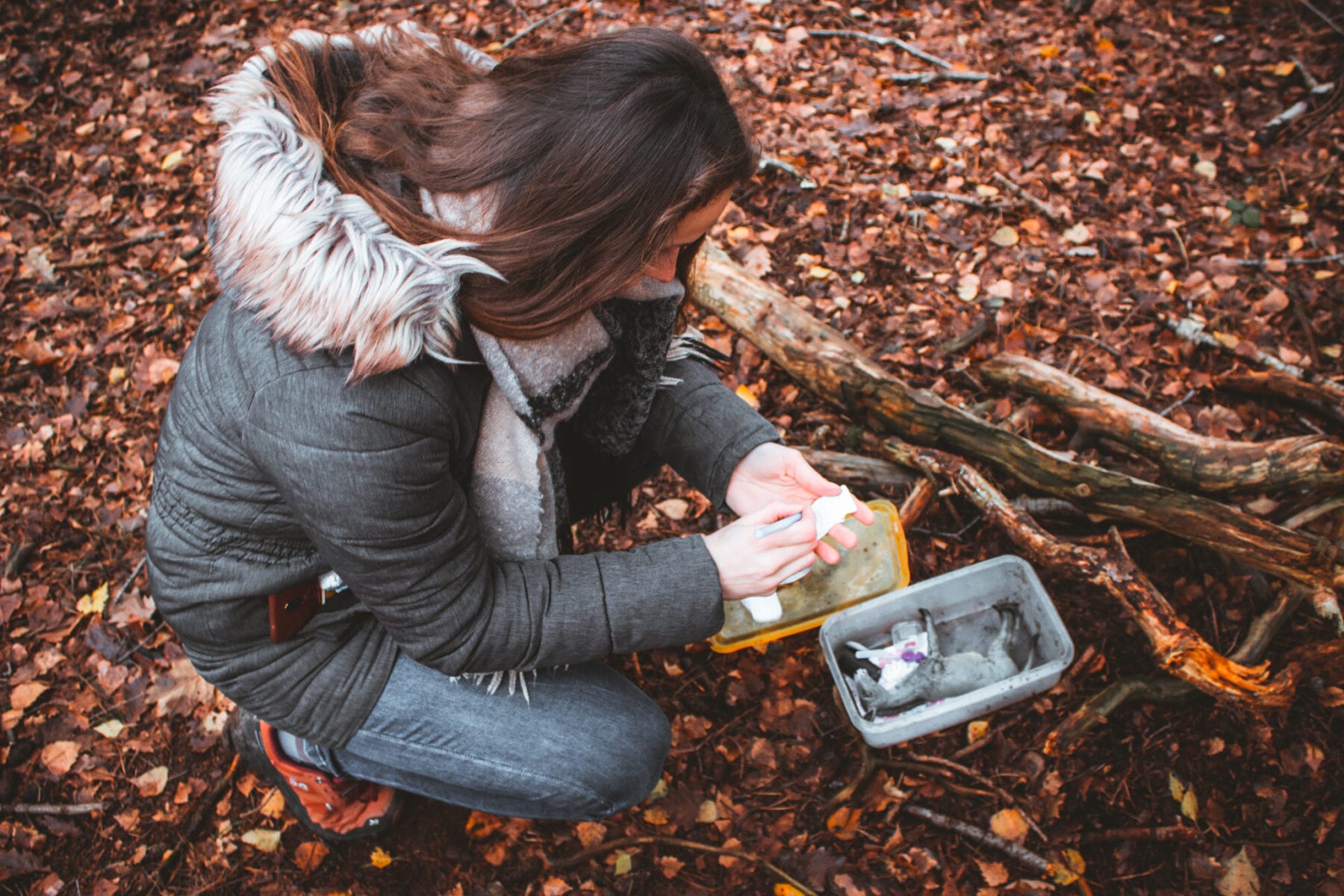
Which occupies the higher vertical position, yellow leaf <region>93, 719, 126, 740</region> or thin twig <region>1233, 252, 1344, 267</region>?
thin twig <region>1233, 252, 1344, 267</region>

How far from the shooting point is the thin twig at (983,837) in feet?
8.01

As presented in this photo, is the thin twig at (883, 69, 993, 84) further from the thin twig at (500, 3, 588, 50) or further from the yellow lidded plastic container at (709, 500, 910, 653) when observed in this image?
the yellow lidded plastic container at (709, 500, 910, 653)

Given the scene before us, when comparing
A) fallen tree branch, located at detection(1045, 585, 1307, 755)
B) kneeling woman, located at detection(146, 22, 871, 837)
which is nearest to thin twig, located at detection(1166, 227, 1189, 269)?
fallen tree branch, located at detection(1045, 585, 1307, 755)

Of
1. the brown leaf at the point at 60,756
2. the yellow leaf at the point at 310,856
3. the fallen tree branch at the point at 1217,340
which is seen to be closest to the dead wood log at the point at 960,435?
the fallen tree branch at the point at 1217,340

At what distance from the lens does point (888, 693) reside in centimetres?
261

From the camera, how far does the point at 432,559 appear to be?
172 centimetres

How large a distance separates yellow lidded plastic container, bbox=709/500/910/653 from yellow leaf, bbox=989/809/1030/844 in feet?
2.51

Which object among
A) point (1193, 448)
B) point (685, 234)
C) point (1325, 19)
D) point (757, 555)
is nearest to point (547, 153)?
point (685, 234)

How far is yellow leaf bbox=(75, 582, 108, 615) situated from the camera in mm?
3133

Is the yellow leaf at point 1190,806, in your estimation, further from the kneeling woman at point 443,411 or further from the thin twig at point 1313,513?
the kneeling woman at point 443,411

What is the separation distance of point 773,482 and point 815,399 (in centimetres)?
107

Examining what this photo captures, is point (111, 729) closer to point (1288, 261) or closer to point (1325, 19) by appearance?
point (1288, 261)

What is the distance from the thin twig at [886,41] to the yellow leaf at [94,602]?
4703 millimetres

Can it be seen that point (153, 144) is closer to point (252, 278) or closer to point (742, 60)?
point (742, 60)
